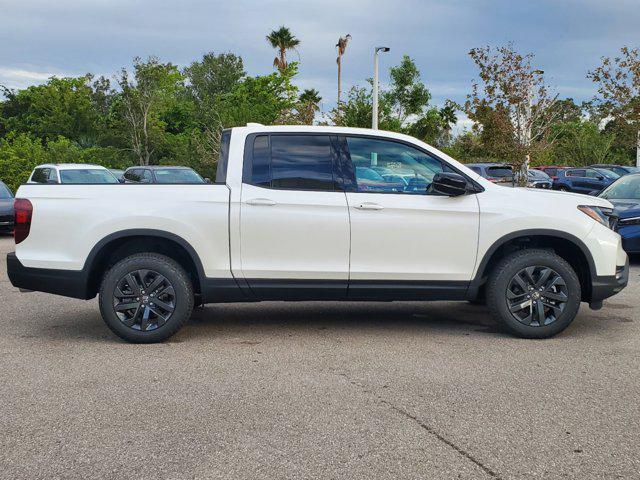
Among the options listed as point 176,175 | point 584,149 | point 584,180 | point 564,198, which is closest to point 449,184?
point 564,198

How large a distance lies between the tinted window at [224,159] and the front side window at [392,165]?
1.10 metres

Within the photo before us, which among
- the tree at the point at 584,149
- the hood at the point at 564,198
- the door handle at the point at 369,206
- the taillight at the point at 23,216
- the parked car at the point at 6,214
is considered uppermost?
the tree at the point at 584,149

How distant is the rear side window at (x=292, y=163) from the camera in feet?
20.2

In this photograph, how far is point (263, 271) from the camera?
19.9 ft

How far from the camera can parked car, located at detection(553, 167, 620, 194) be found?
87.0 ft

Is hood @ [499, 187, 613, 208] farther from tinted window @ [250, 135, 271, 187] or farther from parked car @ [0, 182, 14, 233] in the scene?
parked car @ [0, 182, 14, 233]

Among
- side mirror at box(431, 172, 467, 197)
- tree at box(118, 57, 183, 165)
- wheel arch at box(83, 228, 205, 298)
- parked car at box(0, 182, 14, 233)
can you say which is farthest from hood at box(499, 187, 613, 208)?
tree at box(118, 57, 183, 165)

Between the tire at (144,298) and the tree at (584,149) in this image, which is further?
the tree at (584,149)

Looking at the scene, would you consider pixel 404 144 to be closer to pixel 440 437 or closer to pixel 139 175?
pixel 440 437

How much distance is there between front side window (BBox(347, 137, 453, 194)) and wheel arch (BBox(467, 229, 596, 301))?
32.7 inches

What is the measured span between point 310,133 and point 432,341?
217cm

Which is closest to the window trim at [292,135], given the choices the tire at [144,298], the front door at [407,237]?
the front door at [407,237]

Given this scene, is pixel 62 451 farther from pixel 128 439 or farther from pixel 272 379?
pixel 272 379

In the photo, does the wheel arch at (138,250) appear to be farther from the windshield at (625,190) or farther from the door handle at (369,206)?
the windshield at (625,190)
